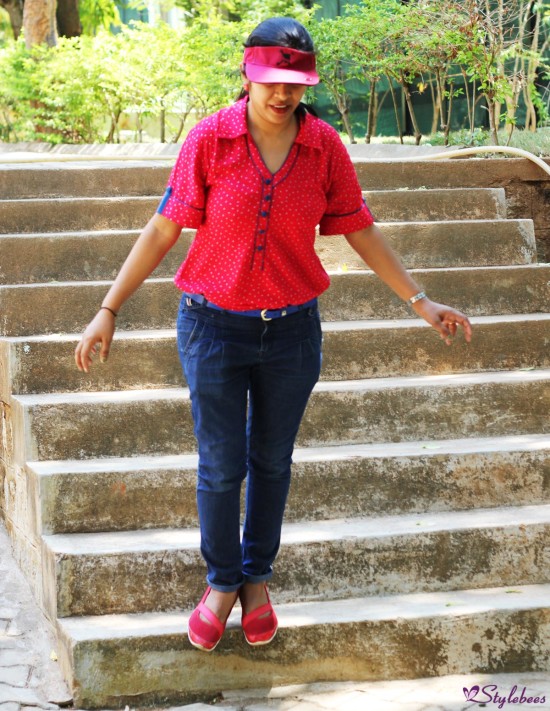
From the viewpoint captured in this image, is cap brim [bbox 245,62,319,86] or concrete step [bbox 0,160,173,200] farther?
concrete step [bbox 0,160,173,200]

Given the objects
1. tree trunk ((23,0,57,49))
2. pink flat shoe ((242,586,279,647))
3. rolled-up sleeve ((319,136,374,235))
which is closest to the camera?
rolled-up sleeve ((319,136,374,235))

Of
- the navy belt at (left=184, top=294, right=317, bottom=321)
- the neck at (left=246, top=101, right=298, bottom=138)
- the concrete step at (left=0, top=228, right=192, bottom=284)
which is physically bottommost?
the concrete step at (left=0, top=228, right=192, bottom=284)

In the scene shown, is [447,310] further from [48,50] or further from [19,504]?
[48,50]

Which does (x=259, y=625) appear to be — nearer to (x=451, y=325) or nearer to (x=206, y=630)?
(x=206, y=630)

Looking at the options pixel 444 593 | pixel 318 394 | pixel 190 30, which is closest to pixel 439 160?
pixel 318 394

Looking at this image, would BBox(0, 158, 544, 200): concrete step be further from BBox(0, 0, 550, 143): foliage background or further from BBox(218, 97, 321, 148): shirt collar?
BBox(218, 97, 321, 148): shirt collar

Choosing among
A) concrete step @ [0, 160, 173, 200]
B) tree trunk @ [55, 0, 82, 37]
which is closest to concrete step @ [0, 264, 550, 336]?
concrete step @ [0, 160, 173, 200]

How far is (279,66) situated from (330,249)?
8.87 ft

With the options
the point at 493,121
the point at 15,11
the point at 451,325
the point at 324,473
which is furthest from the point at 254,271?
the point at 15,11

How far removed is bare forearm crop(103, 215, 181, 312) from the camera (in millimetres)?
3135

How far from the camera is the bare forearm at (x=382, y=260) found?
3.31 metres

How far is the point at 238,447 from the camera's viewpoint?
3.24 m

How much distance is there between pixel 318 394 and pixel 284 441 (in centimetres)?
117

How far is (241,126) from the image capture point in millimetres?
3053
